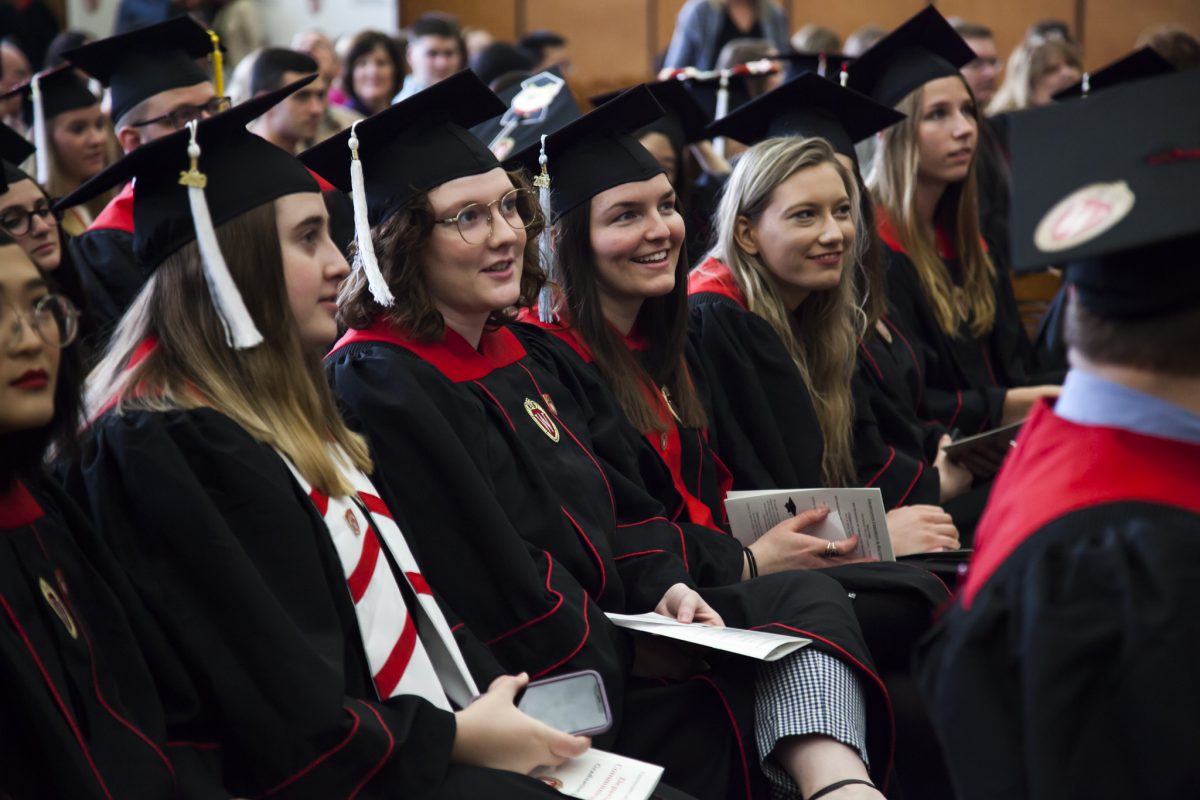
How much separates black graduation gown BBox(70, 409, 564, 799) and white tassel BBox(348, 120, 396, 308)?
568mm

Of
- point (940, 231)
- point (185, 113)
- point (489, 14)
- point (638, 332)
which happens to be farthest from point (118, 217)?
point (489, 14)

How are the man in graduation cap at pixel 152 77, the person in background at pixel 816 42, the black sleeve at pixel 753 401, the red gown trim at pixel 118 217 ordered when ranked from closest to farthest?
the black sleeve at pixel 753 401, the red gown trim at pixel 118 217, the man in graduation cap at pixel 152 77, the person in background at pixel 816 42

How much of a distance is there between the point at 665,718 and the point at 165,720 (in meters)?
1.04

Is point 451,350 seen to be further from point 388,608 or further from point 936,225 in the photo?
point 936,225

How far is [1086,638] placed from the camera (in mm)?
1343

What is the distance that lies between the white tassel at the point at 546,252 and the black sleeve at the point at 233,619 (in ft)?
4.03

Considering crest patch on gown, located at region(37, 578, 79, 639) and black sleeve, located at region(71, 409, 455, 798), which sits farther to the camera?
black sleeve, located at region(71, 409, 455, 798)

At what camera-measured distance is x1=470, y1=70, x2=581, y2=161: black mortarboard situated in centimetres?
424

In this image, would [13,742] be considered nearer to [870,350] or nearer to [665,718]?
[665,718]

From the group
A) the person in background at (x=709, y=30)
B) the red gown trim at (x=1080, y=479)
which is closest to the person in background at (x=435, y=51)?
the person in background at (x=709, y=30)

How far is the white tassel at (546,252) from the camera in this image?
324 centimetres

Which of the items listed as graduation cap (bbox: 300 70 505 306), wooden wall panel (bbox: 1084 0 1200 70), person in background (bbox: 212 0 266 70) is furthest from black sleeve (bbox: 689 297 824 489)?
wooden wall panel (bbox: 1084 0 1200 70)

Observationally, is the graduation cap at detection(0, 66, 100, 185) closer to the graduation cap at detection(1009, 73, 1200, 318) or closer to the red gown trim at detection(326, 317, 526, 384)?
the red gown trim at detection(326, 317, 526, 384)

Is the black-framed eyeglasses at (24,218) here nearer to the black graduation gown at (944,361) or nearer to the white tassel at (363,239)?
the white tassel at (363,239)
